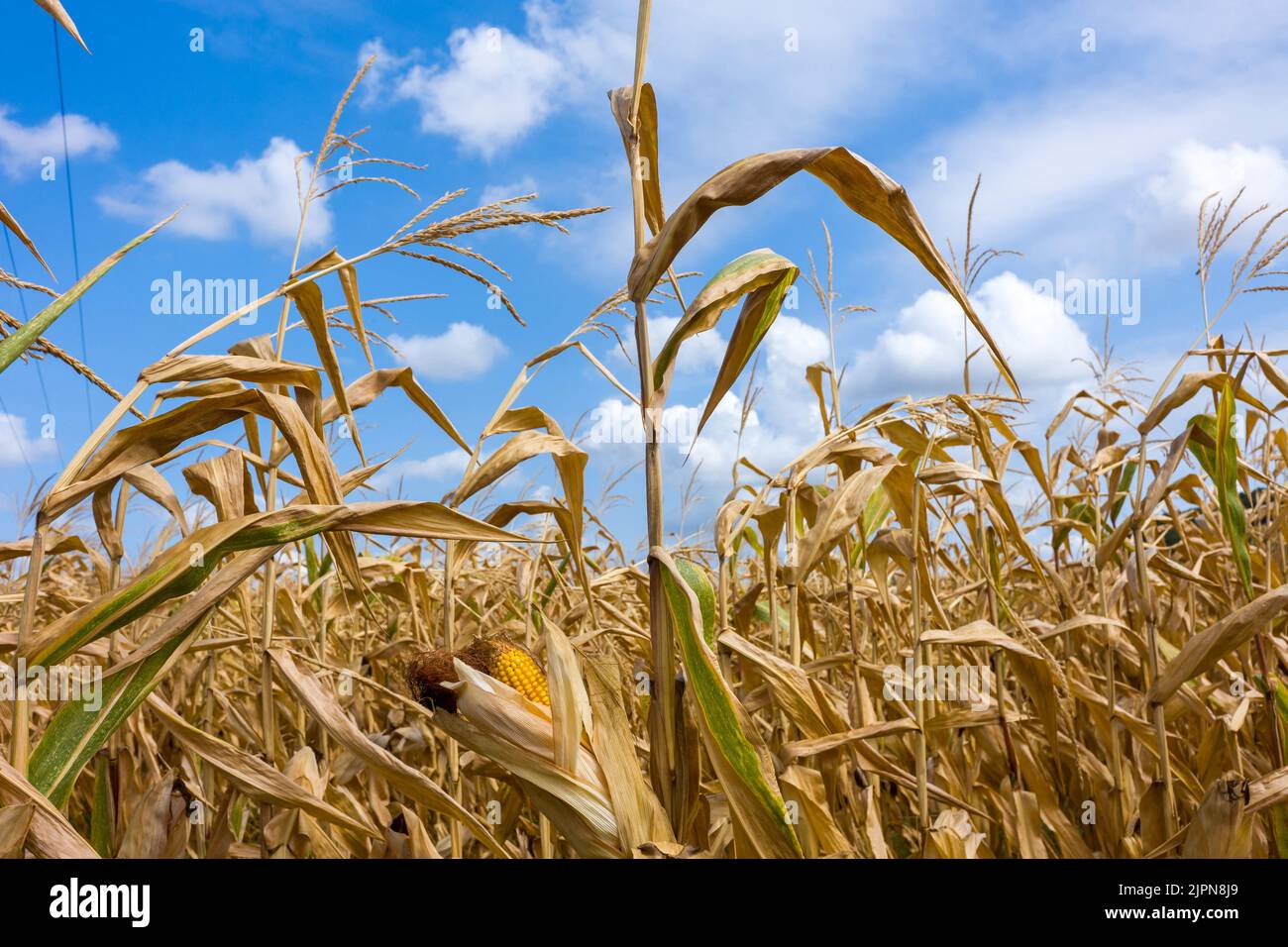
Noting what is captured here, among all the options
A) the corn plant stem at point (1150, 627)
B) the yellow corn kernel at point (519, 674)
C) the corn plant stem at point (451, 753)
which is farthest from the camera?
the corn plant stem at point (1150, 627)

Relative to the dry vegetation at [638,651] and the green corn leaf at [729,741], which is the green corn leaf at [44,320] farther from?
the green corn leaf at [729,741]

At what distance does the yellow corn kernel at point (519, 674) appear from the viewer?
1870 millimetres

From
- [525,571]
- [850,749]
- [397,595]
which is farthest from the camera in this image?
[397,595]

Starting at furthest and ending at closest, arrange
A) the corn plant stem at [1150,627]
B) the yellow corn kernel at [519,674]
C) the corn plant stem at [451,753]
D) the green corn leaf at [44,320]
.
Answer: the corn plant stem at [1150,627]
the corn plant stem at [451,753]
the yellow corn kernel at [519,674]
the green corn leaf at [44,320]

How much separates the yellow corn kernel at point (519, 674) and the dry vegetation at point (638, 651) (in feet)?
0.05

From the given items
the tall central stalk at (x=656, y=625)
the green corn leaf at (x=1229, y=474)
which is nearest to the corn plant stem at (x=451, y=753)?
the tall central stalk at (x=656, y=625)

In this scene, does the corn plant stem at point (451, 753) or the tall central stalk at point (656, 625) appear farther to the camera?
the corn plant stem at point (451, 753)

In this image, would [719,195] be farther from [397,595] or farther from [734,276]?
[397,595]

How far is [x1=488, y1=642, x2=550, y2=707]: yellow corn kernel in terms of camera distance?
73.6 inches

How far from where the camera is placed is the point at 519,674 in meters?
1.88

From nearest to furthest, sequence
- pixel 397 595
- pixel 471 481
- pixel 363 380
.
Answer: pixel 471 481 < pixel 363 380 < pixel 397 595

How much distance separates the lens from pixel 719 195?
140cm
